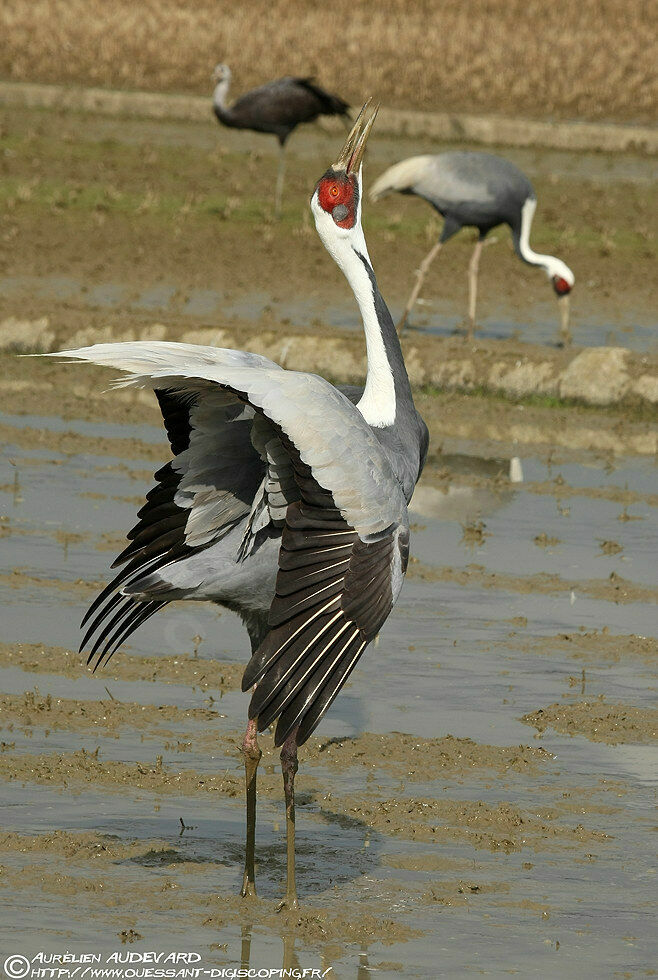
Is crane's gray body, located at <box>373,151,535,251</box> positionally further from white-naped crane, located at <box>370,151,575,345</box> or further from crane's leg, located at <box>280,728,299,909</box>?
crane's leg, located at <box>280,728,299,909</box>

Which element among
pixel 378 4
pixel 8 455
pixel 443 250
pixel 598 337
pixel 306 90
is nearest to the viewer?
pixel 8 455

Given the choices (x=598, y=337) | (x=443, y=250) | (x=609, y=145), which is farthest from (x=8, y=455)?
(x=609, y=145)

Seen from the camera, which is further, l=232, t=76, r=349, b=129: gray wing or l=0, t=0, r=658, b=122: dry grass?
l=0, t=0, r=658, b=122: dry grass

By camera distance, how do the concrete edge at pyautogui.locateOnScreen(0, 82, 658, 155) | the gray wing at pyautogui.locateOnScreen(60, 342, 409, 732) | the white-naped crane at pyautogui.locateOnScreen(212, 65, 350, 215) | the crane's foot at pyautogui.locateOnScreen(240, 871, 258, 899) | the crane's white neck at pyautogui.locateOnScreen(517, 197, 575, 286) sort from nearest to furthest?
the gray wing at pyautogui.locateOnScreen(60, 342, 409, 732) → the crane's foot at pyautogui.locateOnScreen(240, 871, 258, 899) → the crane's white neck at pyautogui.locateOnScreen(517, 197, 575, 286) → the white-naped crane at pyautogui.locateOnScreen(212, 65, 350, 215) → the concrete edge at pyautogui.locateOnScreen(0, 82, 658, 155)

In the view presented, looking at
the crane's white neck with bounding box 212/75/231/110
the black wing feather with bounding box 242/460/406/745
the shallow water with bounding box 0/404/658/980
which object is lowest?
the shallow water with bounding box 0/404/658/980

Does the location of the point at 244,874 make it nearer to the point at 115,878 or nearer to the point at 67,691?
the point at 115,878

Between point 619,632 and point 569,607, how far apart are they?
362 millimetres

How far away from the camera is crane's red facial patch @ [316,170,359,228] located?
17.3 ft

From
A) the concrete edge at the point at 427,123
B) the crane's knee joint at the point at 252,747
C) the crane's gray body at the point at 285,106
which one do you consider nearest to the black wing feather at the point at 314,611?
the crane's knee joint at the point at 252,747

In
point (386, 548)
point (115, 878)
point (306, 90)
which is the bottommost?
point (115, 878)

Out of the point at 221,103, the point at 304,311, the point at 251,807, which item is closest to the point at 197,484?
the point at 251,807

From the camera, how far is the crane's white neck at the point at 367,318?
16.8 feet

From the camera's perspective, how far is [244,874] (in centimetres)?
460

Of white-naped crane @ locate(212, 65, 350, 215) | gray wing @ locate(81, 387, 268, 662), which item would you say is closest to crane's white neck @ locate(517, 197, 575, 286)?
white-naped crane @ locate(212, 65, 350, 215)
